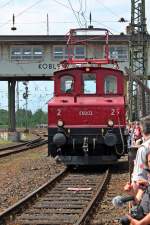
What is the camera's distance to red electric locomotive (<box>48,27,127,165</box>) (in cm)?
1686

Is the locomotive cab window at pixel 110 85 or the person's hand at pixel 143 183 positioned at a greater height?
the locomotive cab window at pixel 110 85

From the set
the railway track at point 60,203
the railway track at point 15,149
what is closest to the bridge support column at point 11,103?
the railway track at point 15,149

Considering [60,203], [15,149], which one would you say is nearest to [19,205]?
[60,203]

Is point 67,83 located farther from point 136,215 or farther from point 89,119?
point 136,215

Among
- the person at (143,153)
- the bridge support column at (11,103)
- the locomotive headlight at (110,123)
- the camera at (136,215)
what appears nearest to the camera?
the camera at (136,215)

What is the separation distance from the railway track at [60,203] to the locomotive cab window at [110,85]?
3336mm

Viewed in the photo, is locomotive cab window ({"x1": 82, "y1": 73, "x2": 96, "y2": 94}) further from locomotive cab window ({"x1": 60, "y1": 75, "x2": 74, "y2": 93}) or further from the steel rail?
the steel rail

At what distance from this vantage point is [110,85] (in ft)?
59.2

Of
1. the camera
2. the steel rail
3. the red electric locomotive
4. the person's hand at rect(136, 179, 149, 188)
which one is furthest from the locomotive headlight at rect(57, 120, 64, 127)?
the camera

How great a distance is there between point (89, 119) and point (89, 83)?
1562mm

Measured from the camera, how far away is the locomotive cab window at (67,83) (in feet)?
59.3

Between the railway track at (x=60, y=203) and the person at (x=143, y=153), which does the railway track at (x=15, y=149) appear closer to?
the railway track at (x=60, y=203)

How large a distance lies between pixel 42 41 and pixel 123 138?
2943 centimetres

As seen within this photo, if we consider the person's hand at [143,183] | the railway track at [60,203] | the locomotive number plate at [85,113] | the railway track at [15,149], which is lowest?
the railway track at [15,149]
